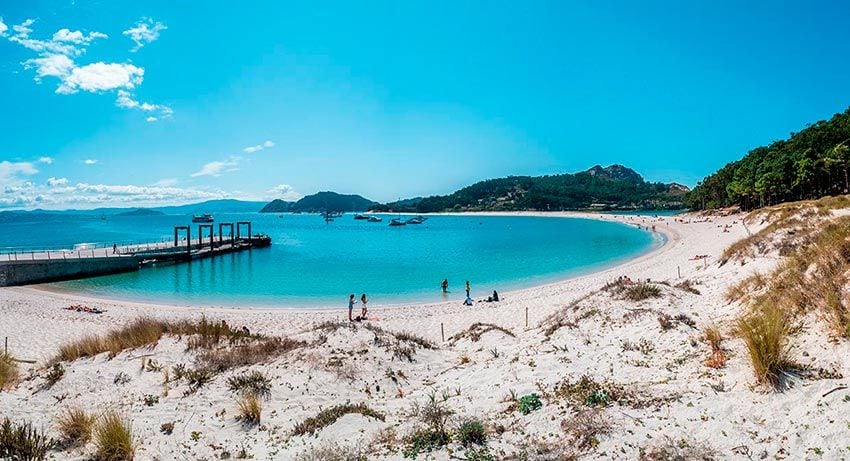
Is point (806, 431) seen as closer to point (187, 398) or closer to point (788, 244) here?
point (187, 398)

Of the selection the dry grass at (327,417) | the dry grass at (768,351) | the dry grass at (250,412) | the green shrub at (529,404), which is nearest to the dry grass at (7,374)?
the dry grass at (250,412)

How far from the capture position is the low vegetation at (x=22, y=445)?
20.2 ft

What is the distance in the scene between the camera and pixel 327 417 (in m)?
7.45

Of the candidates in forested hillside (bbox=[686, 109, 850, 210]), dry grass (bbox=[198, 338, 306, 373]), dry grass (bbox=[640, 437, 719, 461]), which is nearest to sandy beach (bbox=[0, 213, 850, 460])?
dry grass (bbox=[640, 437, 719, 461])

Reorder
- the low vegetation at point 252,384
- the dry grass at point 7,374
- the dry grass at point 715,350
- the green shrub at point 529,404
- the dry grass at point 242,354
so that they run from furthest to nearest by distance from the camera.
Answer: the dry grass at point 242,354 → the dry grass at point 7,374 → the low vegetation at point 252,384 → the dry grass at point 715,350 → the green shrub at point 529,404

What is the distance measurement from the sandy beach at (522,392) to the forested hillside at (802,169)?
68.2 m

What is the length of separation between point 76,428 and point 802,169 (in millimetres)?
85449

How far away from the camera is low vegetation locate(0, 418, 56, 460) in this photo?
243 inches

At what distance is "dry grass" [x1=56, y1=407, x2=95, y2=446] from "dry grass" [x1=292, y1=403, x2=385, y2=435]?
10.2ft

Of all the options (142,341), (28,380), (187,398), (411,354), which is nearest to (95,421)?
(187,398)

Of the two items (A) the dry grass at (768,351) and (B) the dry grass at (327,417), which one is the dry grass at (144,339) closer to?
(B) the dry grass at (327,417)

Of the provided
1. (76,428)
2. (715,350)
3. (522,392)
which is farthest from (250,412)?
(715,350)

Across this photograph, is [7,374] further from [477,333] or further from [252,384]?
[477,333]

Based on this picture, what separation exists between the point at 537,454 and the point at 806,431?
3.00 m
